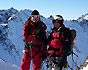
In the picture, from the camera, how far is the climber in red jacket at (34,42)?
5.72 meters

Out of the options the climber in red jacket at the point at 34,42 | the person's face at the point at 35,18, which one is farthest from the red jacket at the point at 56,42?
the person's face at the point at 35,18

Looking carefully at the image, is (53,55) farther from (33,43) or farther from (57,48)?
(33,43)

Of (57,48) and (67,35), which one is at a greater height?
(67,35)

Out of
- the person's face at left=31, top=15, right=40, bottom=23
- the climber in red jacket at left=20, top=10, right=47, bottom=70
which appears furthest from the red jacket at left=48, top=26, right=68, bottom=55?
the person's face at left=31, top=15, right=40, bottom=23

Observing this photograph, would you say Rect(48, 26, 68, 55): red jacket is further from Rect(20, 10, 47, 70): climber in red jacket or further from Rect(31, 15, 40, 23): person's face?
Rect(31, 15, 40, 23): person's face

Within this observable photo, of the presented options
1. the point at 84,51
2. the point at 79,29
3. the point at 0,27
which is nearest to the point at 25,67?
the point at 0,27

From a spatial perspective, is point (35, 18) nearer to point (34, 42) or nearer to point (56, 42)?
point (34, 42)

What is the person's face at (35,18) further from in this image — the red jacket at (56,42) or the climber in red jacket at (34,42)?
the red jacket at (56,42)

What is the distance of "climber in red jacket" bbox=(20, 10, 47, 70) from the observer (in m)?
5.72

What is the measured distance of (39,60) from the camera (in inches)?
231

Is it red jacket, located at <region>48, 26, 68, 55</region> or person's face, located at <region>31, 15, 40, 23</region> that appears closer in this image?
red jacket, located at <region>48, 26, 68, 55</region>

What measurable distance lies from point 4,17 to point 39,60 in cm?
9413

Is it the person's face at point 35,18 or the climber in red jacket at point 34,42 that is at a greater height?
the person's face at point 35,18

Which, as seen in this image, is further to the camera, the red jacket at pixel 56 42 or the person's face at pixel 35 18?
the person's face at pixel 35 18
